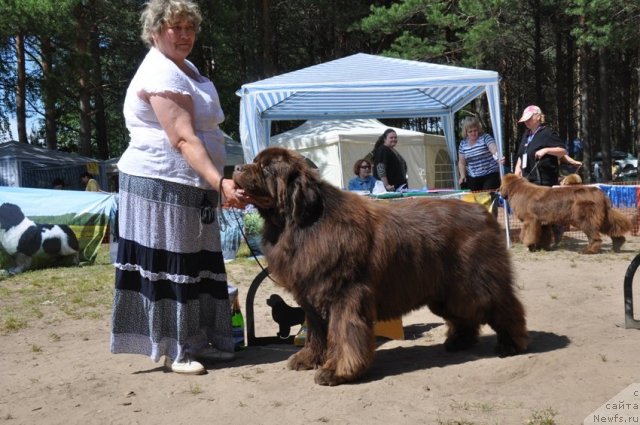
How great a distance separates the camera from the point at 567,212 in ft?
32.9

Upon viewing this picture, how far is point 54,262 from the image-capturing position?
1079cm

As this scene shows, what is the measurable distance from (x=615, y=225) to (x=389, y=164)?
11.9ft

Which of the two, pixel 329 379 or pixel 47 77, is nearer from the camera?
pixel 329 379

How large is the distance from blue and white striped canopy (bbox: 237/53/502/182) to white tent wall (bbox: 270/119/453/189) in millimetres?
4940

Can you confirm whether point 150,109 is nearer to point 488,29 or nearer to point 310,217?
point 310,217

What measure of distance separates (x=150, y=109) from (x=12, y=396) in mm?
1947

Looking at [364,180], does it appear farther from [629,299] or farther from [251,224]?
[629,299]

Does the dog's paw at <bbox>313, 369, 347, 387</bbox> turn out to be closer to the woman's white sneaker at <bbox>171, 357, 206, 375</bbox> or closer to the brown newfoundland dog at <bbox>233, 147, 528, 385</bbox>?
the brown newfoundland dog at <bbox>233, 147, 528, 385</bbox>

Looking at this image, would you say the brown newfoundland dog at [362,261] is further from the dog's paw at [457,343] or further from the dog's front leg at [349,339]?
the dog's paw at [457,343]

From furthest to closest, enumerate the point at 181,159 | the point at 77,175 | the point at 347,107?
the point at 77,175
the point at 347,107
the point at 181,159

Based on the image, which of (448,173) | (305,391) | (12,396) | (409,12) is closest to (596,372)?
(305,391)

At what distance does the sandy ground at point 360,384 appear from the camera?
346 centimetres

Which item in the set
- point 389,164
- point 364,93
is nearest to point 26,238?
point 389,164

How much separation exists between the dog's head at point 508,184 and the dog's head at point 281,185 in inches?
274
